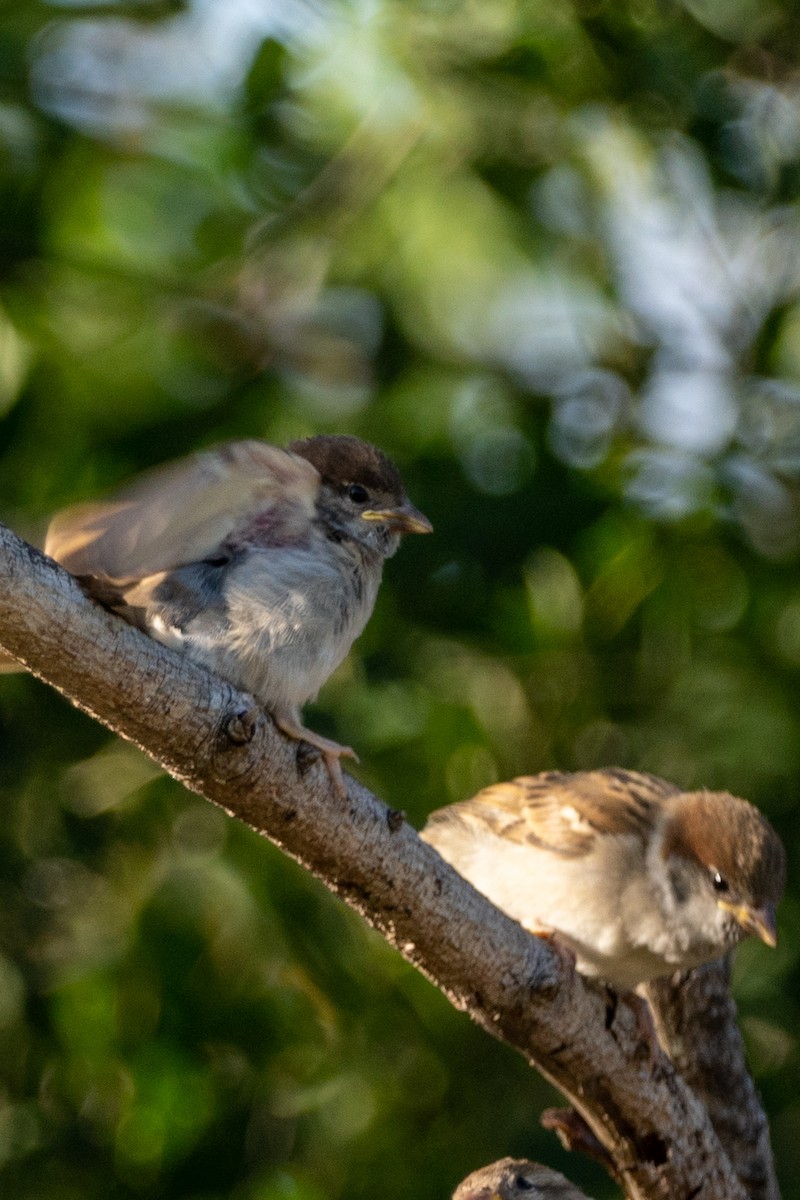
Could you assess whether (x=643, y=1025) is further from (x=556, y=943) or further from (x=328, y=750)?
(x=328, y=750)

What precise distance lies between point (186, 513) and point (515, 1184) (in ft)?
6.22

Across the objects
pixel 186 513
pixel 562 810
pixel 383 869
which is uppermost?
pixel 186 513

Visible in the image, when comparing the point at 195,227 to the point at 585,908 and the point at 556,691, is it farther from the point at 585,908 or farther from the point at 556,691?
the point at 585,908

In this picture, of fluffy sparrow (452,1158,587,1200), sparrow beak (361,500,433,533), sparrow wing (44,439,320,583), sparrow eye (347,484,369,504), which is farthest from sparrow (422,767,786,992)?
sparrow wing (44,439,320,583)

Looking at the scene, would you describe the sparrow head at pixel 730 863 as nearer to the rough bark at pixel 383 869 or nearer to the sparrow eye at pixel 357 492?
the rough bark at pixel 383 869

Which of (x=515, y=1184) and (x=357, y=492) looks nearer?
(x=357, y=492)

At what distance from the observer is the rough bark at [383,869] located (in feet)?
8.56

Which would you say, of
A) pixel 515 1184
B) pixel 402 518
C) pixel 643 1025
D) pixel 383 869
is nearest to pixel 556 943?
pixel 643 1025

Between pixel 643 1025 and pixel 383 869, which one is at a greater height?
pixel 383 869

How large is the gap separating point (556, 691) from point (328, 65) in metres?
2.00

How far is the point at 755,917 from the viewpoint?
151 inches

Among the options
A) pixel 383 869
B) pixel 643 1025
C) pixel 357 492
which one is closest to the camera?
pixel 383 869

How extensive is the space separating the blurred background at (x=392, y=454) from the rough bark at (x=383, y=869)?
966 mm

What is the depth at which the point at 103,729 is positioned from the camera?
4516 millimetres
